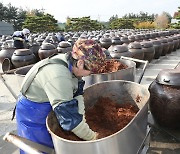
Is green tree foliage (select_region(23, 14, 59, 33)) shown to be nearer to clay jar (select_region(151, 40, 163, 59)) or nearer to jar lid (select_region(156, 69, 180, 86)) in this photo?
clay jar (select_region(151, 40, 163, 59))

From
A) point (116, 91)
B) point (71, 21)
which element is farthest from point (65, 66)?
point (71, 21)

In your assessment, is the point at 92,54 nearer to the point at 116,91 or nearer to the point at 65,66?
the point at 65,66

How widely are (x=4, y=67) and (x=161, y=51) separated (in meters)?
6.87

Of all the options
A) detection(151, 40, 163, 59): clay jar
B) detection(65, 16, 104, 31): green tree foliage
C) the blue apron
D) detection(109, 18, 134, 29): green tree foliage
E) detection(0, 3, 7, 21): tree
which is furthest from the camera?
detection(109, 18, 134, 29): green tree foliage

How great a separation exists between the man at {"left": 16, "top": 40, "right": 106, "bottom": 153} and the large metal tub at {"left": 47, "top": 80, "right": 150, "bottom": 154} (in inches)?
4.5

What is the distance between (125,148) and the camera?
1.66 metres

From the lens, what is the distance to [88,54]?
1.56 meters

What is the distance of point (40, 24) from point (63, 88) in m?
32.1

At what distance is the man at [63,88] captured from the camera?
1502 millimetres

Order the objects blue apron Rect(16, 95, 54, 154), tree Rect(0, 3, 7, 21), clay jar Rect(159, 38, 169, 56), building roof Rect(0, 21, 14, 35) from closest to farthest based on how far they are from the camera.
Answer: blue apron Rect(16, 95, 54, 154), clay jar Rect(159, 38, 169, 56), building roof Rect(0, 21, 14, 35), tree Rect(0, 3, 7, 21)

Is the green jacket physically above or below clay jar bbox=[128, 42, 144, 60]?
above

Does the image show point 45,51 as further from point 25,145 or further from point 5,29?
point 5,29

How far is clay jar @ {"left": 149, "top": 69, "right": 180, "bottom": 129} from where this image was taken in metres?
2.97

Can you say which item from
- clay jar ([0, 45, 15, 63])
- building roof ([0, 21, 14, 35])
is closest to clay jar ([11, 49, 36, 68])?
clay jar ([0, 45, 15, 63])
